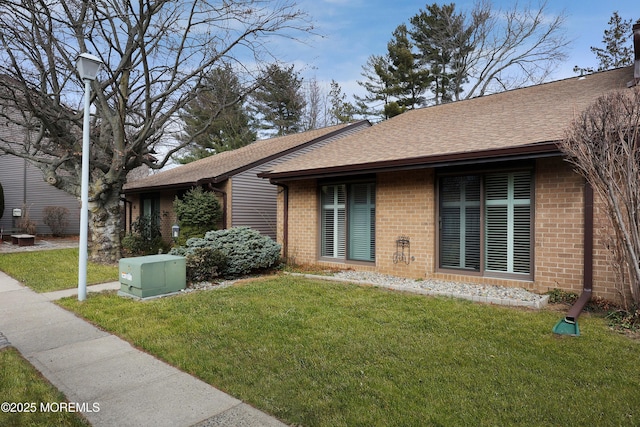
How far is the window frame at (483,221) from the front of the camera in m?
6.50

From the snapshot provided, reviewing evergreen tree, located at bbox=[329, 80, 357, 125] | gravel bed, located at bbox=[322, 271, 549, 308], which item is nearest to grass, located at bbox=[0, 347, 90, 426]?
gravel bed, located at bbox=[322, 271, 549, 308]

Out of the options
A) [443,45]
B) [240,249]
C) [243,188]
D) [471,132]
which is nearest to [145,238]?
[243,188]

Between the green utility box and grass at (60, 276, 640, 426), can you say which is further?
the green utility box

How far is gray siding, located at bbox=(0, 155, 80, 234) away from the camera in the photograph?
19.5 metres

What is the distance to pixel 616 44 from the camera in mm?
20625

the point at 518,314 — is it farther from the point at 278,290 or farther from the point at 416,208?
the point at 278,290

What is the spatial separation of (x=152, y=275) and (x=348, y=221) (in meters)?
4.56

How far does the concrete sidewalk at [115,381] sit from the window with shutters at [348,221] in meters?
5.64

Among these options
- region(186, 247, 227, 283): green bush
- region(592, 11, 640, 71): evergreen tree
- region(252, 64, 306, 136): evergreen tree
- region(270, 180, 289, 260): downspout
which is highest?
region(592, 11, 640, 71): evergreen tree

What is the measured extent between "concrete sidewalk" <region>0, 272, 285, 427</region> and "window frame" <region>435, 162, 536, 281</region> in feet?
17.9

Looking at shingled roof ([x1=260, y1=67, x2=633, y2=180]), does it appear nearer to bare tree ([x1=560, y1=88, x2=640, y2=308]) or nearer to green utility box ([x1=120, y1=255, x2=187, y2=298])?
bare tree ([x1=560, y1=88, x2=640, y2=308])

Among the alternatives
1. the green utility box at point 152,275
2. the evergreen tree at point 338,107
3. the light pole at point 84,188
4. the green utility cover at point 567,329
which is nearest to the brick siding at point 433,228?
the green utility cover at point 567,329

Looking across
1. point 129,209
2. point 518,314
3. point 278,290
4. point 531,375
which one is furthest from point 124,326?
point 129,209

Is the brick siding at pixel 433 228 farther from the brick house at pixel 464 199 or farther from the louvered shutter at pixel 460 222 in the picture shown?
the louvered shutter at pixel 460 222
